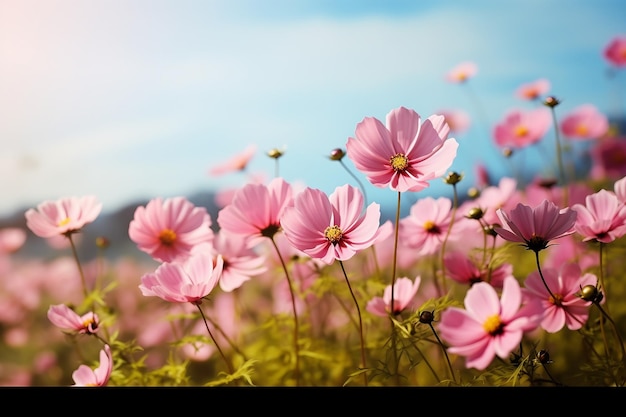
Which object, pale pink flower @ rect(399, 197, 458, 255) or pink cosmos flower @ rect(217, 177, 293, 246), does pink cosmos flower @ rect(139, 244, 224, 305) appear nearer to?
pink cosmos flower @ rect(217, 177, 293, 246)

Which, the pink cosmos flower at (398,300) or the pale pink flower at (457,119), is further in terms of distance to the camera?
the pale pink flower at (457,119)

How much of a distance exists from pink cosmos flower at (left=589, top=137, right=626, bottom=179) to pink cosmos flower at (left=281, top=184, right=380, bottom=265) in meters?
0.52

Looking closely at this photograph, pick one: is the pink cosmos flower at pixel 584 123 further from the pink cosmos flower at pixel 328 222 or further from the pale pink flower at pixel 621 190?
the pink cosmos flower at pixel 328 222

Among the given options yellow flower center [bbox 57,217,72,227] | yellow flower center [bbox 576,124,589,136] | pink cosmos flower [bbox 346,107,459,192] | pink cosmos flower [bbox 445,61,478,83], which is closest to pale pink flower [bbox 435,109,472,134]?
pink cosmos flower [bbox 445,61,478,83]

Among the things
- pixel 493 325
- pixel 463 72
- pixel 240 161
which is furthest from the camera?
pixel 463 72

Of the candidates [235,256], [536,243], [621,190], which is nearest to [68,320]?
[235,256]

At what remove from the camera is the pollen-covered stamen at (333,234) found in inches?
18.9

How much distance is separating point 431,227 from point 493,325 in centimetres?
19

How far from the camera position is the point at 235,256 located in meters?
0.59

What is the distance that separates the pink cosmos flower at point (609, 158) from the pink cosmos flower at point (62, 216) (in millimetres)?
682

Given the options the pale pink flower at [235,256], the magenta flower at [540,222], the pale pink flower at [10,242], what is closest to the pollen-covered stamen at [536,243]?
the magenta flower at [540,222]

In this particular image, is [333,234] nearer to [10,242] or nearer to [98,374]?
[98,374]

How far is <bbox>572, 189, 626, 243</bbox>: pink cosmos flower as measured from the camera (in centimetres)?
50

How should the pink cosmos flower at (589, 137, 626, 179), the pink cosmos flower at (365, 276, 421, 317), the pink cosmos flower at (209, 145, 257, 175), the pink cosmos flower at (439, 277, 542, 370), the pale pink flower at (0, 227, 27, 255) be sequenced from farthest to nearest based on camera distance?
the pale pink flower at (0, 227, 27, 255)
the pink cosmos flower at (589, 137, 626, 179)
the pink cosmos flower at (209, 145, 257, 175)
the pink cosmos flower at (365, 276, 421, 317)
the pink cosmos flower at (439, 277, 542, 370)
